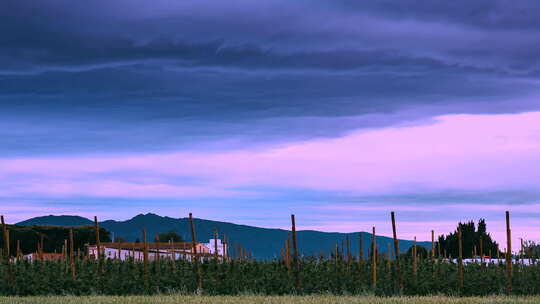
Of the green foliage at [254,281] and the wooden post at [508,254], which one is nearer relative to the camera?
the wooden post at [508,254]

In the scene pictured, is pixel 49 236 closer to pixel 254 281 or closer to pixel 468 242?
pixel 468 242

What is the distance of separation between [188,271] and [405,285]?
24.7 feet

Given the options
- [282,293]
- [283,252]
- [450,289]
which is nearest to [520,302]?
[450,289]

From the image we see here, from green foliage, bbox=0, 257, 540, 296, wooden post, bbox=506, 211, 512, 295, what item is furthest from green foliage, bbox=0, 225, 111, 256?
wooden post, bbox=506, 211, 512, 295

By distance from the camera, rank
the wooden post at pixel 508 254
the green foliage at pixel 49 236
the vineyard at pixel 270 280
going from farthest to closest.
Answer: the green foliage at pixel 49 236, the vineyard at pixel 270 280, the wooden post at pixel 508 254

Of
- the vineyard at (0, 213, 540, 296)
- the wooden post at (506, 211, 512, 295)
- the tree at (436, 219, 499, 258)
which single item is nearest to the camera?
the wooden post at (506, 211, 512, 295)

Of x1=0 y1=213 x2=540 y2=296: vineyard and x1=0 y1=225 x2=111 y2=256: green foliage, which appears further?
x1=0 y1=225 x2=111 y2=256: green foliage

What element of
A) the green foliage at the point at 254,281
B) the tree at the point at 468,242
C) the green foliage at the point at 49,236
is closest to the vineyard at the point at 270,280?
the green foliage at the point at 254,281

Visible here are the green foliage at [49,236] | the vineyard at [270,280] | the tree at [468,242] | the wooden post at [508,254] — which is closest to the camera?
the wooden post at [508,254]

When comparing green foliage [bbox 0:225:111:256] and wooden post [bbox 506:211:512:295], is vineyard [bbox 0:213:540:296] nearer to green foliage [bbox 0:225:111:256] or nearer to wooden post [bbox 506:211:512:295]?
wooden post [bbox 506:211:512:295]

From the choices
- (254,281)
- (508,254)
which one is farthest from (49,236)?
(508,254)

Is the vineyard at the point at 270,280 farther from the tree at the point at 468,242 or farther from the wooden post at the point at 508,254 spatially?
the tree at the point at 468,242

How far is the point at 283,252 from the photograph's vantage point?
35719 mm

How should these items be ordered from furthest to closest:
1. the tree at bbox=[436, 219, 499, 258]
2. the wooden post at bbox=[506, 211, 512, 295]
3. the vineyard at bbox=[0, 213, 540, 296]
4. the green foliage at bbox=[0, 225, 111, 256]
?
the green foliage at bbox=[0, 225, 111, 256], the tree at bbox=[436, 219, 499, 258], the vineyard at bbox=[0, 213, 540, 296], the wooden post at bbox=[506, 211, 512, 295]
